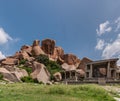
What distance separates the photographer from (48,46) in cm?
8356

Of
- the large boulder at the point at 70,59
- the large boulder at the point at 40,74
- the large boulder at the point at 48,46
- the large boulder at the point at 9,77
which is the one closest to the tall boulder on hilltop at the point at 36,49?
the large boulder at the point at 48,46

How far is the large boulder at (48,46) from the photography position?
83812 mm

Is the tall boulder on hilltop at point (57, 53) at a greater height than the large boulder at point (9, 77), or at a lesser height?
greater

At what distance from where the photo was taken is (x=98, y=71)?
6006cm

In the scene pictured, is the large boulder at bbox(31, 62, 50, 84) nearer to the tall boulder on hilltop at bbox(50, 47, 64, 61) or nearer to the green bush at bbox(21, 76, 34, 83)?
the green bush at bbox(21, 76, 34, 83)

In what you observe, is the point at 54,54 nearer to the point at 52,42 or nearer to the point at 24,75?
the point at 52,42

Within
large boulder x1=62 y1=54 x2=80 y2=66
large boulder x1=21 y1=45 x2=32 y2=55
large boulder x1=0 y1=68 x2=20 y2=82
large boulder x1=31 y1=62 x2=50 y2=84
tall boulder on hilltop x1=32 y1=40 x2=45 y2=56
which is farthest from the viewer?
large boulder x1=21 y1=45 x2=32 y2=55

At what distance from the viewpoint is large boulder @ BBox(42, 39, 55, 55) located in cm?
8381

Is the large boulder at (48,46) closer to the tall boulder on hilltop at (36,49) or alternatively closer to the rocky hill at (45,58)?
the rocky hill at (45,58)

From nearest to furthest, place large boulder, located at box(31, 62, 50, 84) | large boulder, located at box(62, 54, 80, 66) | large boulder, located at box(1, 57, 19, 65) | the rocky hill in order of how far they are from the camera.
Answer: large boulder, located at box(31, 62, 50, 84) → the rocky hill → large boulder, located at box(1, 57, 19, 65) → large boulder, located at box(62, 54, 80, 66)

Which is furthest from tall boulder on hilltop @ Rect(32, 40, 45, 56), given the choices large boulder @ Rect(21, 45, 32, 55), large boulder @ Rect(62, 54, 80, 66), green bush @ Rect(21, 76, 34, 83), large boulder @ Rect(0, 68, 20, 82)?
large boulder @ Rect(0, 68, 20, 82)

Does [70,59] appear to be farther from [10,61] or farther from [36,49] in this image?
[10,61]

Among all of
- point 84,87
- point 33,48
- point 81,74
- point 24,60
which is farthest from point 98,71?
point 84,87

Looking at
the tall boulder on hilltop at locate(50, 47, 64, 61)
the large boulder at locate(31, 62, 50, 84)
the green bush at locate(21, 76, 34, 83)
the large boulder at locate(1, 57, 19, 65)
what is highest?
the tall boulder on hilltop at locate(50, 47, 64, 61)
